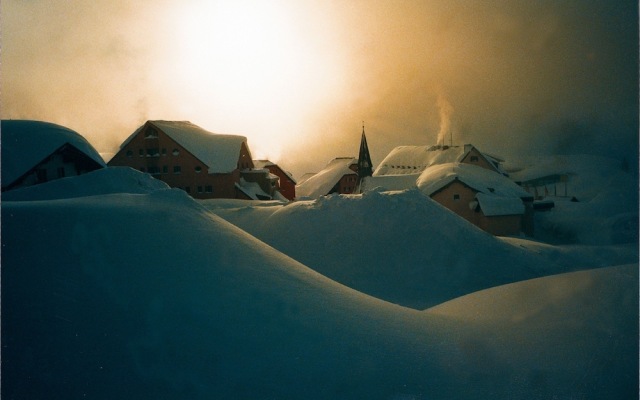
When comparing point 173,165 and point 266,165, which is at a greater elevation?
point 266,165

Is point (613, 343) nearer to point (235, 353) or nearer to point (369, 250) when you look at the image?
point (235, 353)

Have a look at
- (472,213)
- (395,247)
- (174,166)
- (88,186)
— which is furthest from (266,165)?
(395,247)

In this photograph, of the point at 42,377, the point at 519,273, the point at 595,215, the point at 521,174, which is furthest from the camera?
the point at 521,174

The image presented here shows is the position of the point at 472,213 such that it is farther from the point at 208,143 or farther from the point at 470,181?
the point at 208,143

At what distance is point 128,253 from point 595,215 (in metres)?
36.7

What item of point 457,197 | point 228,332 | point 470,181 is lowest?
point 228,332

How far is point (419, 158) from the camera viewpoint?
186 feet

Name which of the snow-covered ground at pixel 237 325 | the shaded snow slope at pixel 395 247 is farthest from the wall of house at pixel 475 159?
the snow-covered ground at pixel 237 325

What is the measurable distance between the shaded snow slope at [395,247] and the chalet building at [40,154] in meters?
11.6

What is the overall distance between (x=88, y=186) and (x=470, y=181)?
1017 inches

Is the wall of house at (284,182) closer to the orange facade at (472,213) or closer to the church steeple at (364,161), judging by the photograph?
the church steeple at (364,161)

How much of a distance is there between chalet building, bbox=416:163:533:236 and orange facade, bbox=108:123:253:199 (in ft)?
61.8

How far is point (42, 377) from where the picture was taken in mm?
3891

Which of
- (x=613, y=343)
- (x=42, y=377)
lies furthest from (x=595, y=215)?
(x=42, y=377)
